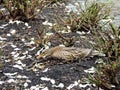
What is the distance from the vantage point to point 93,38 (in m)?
5.11

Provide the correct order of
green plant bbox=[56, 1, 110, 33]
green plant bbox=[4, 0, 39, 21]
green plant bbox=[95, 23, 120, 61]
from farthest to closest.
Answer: green plant bbox=[4, 0, 39, 21]
green plant bbox=[56, 1, 110, 33]
green plant bbox=[95, 23, 120, 61]

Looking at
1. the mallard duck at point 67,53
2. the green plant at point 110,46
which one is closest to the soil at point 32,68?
the mallard duck at point 67,53

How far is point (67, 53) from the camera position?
4.68 m

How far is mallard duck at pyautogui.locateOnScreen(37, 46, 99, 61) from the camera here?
4652mm

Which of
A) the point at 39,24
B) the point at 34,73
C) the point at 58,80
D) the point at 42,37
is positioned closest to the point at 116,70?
the point at 58,80

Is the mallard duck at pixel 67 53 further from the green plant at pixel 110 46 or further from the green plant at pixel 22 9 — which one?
the green plant at pixel 22 9

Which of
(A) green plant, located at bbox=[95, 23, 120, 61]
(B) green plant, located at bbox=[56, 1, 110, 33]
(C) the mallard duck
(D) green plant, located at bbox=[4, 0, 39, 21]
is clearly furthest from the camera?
(D) green plant, located at bbox=[4, 0, 39, 21]

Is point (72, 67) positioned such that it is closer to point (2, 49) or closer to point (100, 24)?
point (2, 49)

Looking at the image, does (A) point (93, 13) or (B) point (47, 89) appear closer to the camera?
(B) point (47, 89)

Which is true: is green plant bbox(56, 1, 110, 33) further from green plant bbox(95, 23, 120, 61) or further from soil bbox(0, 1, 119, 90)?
green plant bbox(95, 23, 120, 61)

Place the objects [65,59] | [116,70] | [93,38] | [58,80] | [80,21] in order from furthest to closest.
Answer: [80,21] < [93,38] < [65,59] < [58,80] < [116,70]

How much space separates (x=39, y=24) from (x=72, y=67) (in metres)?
1.64

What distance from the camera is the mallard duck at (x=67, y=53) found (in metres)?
4.65

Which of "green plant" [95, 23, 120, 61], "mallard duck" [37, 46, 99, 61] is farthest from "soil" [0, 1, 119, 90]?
"green plant" [95, 23, 120, 61]
